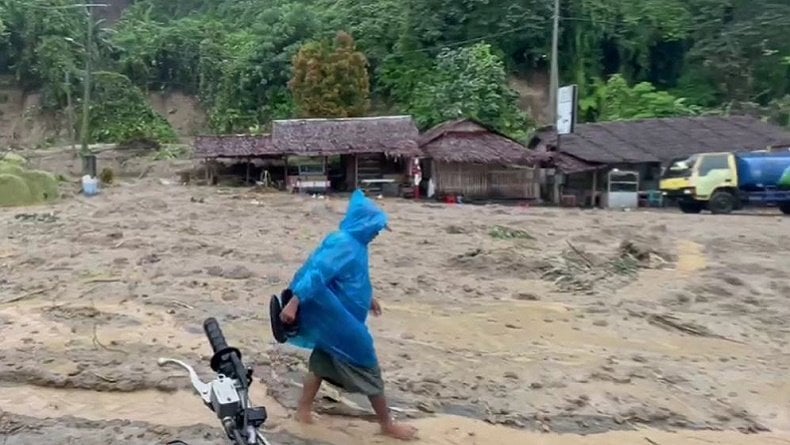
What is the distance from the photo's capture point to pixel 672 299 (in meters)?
10.7

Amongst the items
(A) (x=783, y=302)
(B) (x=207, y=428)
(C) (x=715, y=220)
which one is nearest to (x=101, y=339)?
(B) (x=207, y=428)

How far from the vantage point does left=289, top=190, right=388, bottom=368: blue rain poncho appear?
4.99 m

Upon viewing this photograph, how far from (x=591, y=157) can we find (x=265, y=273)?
1860cm

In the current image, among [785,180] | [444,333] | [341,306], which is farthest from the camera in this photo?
[785,180]

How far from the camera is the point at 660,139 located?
29.9 metres

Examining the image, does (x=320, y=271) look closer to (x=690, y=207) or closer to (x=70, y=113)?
(x=690, y=207)

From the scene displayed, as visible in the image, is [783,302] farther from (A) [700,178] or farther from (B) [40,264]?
(A) [700,178]

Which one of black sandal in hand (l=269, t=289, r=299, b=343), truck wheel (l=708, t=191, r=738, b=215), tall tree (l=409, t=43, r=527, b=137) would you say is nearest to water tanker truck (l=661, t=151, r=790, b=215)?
truck wheel (l=708, t=191, r=738, b=215)

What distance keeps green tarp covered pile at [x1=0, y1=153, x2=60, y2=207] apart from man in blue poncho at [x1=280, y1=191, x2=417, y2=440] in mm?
19225

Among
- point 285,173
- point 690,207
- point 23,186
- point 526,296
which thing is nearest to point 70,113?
point 285,173

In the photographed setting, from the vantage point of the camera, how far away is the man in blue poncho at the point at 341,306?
16.4 ft

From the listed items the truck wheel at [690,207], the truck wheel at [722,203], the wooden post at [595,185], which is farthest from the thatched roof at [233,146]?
the truck wheel at [722,203]

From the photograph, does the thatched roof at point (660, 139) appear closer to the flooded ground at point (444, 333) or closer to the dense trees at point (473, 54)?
the dense trees at point (473, 54)

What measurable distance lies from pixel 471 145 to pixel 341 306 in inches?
949
